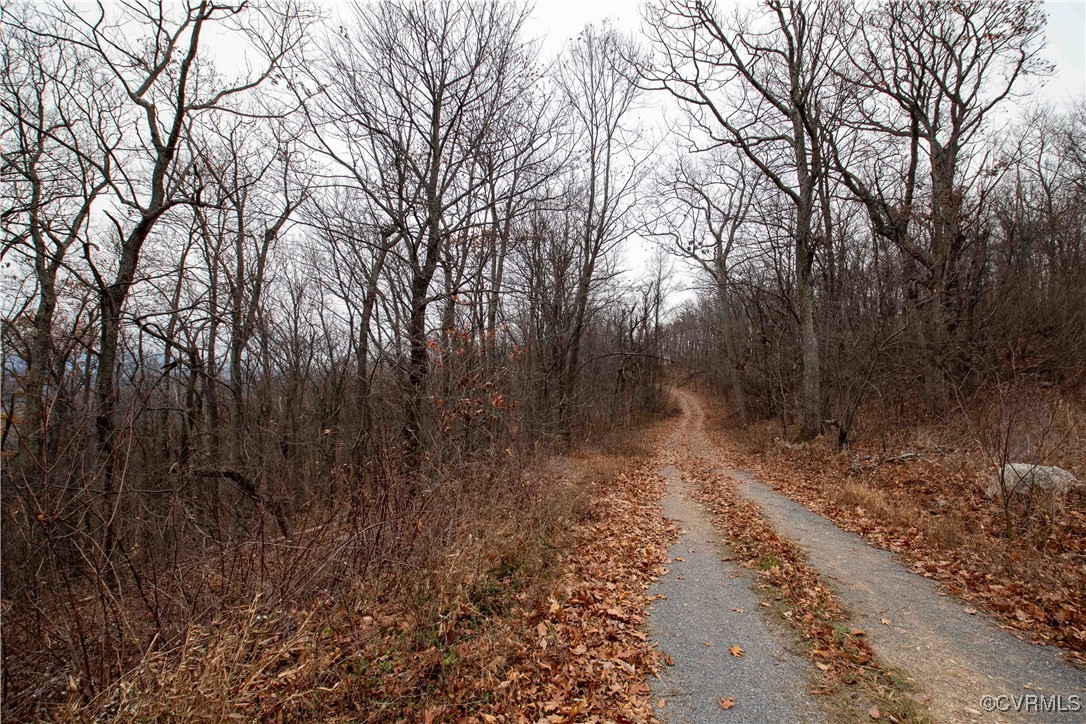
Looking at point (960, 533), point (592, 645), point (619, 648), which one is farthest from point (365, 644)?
point (960, 533)

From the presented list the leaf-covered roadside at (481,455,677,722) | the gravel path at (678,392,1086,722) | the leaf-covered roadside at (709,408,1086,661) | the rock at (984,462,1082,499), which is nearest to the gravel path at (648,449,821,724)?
the leaf-covered roadside at (481,455,677,722)

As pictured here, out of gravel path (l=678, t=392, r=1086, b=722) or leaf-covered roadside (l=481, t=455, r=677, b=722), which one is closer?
gravel path (l=678, t=392, r=1086, b=722)

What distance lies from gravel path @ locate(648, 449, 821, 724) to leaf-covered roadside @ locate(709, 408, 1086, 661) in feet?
7.03

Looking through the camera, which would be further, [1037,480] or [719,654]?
[1037,480]

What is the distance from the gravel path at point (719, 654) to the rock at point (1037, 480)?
3.79m

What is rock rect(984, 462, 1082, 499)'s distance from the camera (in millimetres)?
5723

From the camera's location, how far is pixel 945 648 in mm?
3697

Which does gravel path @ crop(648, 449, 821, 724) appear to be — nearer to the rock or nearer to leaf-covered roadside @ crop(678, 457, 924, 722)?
leaf-covered roadside @ crop(678, 457, 924, 722)

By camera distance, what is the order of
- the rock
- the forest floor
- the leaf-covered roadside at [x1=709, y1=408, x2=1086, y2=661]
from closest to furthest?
the forest floor, the leaf-covered roadside at [x1=709, y1=408, x2=1086, y2=661], the rock

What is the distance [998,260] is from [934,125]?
17.0ft

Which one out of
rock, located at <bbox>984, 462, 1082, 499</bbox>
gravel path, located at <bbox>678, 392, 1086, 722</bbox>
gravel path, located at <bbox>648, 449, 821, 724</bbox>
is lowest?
gravel path, located at <bbox>648, 449, 821, 724</bbox>

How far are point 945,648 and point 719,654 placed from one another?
1799mm

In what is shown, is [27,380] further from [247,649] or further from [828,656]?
→ [828,656]

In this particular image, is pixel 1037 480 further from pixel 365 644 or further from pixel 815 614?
pixel 365 644
